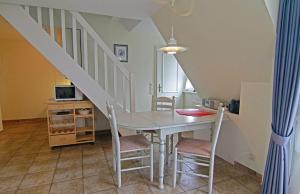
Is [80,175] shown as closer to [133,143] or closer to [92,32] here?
[133,143]

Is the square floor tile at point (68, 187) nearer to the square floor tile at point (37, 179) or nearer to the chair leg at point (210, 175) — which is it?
the square floor tile at point (37, 179)

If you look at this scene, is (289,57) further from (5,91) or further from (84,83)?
(5,91)

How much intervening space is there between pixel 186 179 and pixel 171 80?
2.87 meters

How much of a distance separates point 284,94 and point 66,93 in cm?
326

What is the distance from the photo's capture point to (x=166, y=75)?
4.75 meters

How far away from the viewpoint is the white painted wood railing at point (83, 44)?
10.0 ft

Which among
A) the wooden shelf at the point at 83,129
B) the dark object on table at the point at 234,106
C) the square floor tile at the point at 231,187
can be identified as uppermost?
the dark object on table at the point at 234,106

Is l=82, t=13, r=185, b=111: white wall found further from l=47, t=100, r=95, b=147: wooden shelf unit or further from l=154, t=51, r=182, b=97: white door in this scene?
l=47, t=100, r=95, b=147: wooden shelf unit

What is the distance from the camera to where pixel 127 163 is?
2.82 m

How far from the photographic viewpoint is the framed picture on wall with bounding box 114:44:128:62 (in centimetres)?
411

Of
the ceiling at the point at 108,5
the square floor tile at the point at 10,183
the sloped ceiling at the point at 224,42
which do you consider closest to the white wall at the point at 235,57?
the sloped ceiling at the point at 224,42

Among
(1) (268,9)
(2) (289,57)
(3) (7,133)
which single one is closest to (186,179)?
(2) (289,57)

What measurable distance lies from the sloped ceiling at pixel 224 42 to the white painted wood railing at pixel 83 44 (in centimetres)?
101

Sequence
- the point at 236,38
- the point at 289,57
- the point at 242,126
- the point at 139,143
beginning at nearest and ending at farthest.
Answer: the point at 289,57 → the point at 236,38 → the point at 139,143 → the point at 242,126
